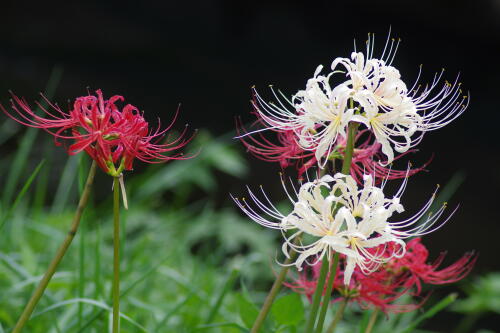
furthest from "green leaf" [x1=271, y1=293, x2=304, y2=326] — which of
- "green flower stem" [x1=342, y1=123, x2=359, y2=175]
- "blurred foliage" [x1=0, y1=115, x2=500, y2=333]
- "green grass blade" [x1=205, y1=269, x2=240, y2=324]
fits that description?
"green flower stem" [x1=342, y1=123, x2=359, y2=175]

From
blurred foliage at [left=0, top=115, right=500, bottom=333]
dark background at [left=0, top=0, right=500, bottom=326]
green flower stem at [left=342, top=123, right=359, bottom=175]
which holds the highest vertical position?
dark background at [left=0, top=0, right=500, bottom=326]

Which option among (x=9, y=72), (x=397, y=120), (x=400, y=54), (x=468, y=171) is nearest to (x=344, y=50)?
(x=400, y=54)

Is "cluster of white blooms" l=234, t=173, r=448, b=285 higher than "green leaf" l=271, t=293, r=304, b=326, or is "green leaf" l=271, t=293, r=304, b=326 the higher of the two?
"cluster of white blooms" l=234, t=173, r=448, b=285

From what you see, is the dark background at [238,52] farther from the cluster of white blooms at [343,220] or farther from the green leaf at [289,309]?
the cluster of white blooms at [343,220]

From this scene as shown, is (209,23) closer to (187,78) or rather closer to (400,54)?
(187,78)

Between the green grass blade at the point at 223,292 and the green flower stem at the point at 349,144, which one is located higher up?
the green flower stem at the point at 349,144

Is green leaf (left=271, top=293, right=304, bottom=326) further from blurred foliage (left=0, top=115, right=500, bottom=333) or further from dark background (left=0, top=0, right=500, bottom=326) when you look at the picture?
dark background (left=0, top=0, right=500, bottom=326)

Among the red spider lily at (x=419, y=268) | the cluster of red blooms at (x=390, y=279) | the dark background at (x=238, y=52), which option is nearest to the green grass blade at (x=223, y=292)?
the cluster of red blooms at (x=390, y=279)

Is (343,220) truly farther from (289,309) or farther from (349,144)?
(289,309)
